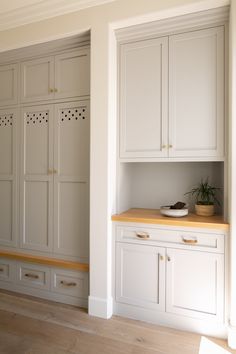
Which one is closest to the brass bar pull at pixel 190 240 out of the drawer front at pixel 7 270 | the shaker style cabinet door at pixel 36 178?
the shaker style cabinet door at pixel 36 178

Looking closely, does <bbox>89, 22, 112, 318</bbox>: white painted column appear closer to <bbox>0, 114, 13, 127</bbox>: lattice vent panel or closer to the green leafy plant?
the green leafy plant

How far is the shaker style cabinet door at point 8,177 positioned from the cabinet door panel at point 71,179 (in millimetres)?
522

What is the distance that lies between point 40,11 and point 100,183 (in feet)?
5.35

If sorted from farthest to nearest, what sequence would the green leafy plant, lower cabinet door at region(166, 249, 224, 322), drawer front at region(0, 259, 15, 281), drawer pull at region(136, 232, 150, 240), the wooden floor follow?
drawer front at region(0, 259, 15, 281) < the green leafy plant < drawer pull at region(136, 232, 150, 240) < lower cabinet door at region(166, 249, 224, 322) < the wooden floor

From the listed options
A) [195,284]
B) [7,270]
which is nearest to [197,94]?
[195,284]

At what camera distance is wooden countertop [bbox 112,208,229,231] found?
1878 mm

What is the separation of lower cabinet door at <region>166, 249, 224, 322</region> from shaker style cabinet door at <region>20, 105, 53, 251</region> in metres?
1.23

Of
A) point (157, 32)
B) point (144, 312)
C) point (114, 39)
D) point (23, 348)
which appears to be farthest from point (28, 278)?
point (157, 32)

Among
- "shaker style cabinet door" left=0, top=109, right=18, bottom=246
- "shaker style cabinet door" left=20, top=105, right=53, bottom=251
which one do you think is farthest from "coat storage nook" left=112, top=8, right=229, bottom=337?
"shaker style cabinet door" left=0, top=109, right=18, bottom=246

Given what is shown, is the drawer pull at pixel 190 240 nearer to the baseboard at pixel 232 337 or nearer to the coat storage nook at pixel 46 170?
the baseboard at pixel 232 337

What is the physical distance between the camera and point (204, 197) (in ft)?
7.56

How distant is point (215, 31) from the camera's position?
1.96 metres

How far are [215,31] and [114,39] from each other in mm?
824

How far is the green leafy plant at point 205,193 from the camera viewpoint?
2.27m
